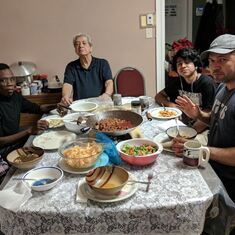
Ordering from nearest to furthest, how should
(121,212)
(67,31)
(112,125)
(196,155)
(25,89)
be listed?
1. (121,212)
2. (196,155)
3. (112,125)
4. (25,89)
5. (67,31)

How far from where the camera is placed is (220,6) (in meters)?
4.59

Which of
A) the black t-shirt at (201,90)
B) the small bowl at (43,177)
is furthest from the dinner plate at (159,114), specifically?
the small bowl at (43,177)

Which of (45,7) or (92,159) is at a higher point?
(45,7)

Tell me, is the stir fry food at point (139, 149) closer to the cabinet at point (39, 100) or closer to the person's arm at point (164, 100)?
the person's arm at point (164, 100)

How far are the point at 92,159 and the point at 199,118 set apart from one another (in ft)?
2.91

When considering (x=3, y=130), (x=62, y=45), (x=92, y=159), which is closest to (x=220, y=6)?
(x=62, y=45)

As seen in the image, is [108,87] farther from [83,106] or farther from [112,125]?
[112,125]

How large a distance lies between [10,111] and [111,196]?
1.42 metres

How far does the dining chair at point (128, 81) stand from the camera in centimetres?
343

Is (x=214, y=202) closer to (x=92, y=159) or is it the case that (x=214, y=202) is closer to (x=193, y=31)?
(x=92, y=159)

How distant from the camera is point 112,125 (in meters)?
A: 1.75

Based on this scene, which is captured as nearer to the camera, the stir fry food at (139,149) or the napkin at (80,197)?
the napkin at (80,197)

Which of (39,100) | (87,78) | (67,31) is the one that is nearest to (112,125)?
(87,78)

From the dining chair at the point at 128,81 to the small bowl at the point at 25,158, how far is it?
6.49 feet
